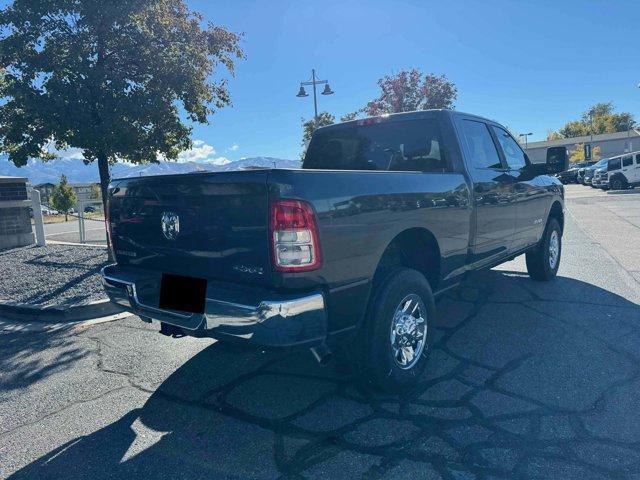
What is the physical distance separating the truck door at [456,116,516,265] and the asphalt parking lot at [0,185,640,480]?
0.80 m

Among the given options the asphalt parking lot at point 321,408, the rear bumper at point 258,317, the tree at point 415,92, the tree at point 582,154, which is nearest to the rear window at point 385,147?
the asphalt parking lot at point 321,408

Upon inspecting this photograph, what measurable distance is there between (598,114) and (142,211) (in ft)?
375

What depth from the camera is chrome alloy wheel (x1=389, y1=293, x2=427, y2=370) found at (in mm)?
3316

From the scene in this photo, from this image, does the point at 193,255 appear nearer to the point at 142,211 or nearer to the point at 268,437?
the point at 142,211

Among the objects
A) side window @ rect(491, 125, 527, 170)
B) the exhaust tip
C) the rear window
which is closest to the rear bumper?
the exhaust tip

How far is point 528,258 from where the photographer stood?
6.36 metres

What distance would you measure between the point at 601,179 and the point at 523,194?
85.0ft

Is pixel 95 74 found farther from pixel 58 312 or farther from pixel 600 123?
pixel 600 123

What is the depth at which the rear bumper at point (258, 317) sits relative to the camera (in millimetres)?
2514

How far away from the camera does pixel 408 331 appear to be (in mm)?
3441

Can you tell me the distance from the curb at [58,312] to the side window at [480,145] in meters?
4.18

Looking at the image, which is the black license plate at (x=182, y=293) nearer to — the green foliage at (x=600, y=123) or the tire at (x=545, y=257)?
the tire at (x=545, y=257)

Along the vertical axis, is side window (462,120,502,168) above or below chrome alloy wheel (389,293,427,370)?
above

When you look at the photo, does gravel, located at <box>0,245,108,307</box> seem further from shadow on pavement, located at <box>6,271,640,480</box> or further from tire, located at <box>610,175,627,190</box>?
tire, located at <box>610,175,627,190</box>
